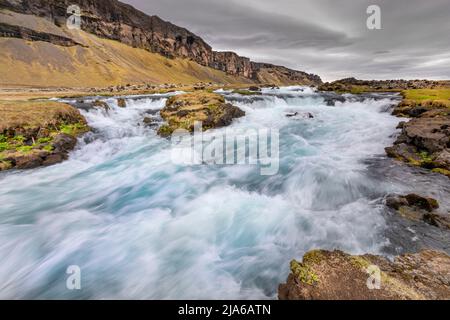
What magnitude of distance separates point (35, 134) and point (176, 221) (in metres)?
11.3

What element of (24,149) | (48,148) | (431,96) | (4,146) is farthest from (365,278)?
(431,96)

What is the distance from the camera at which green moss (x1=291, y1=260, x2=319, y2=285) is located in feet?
13.0

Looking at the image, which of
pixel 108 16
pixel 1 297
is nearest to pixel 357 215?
pixel 1 297

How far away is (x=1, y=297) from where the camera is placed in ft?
17.8

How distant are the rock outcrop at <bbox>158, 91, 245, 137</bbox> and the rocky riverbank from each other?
20.3ft

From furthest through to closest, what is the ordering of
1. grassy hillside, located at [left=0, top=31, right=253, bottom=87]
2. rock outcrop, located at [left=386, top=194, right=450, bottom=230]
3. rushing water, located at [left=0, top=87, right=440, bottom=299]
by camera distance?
grassy hillside, located at [left=0, top=31, right=253, bottom=87] → rock outcrop, located at [left=386, top=194, right=450, bottom=230] → rushing water, located at [left=0, top=87, right=440, bottom=299]

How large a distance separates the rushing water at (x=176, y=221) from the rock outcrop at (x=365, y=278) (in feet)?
5.15

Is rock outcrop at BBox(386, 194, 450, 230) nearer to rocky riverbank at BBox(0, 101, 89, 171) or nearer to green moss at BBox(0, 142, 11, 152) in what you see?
rocky riverbank at BBox(0, 101, 89, 171)

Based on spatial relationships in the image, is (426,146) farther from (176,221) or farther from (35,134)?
(35,134)

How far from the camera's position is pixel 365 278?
4.00 m

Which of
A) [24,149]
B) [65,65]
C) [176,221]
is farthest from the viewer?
[65,65]

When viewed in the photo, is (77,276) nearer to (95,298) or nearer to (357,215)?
(95,298)

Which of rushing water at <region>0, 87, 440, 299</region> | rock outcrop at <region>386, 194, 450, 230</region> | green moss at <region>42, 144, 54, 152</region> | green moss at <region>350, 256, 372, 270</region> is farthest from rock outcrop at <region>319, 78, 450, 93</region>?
green moss at <region>350, 256, 372, 270</region>

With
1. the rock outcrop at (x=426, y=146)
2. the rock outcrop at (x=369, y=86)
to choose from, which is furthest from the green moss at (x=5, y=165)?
the rock outcrop at (x=369, y=86)
